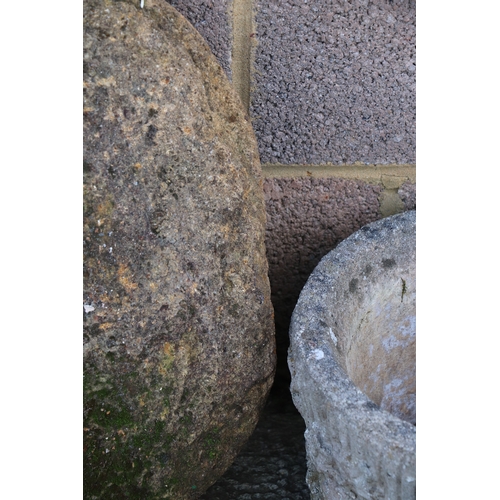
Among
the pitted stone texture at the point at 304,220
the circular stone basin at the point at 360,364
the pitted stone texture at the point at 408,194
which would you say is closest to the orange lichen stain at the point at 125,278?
the circular stone basin at the point at 360,364

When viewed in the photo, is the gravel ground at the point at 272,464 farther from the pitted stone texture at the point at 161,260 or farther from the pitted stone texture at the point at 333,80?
the pitted stone texture at the point at 333,80

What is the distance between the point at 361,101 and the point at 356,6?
0.19 meters

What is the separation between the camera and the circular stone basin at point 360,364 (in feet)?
2.65

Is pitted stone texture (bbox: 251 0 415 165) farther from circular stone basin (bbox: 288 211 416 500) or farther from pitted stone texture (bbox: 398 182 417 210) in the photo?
circular stone basin (bbox: 288 211 416 500)

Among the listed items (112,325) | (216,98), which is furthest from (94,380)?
(216,98)

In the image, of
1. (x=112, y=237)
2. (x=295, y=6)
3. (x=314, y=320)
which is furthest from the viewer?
(x=295, y=6)

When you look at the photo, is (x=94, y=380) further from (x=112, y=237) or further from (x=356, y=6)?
(x=356, y=6)

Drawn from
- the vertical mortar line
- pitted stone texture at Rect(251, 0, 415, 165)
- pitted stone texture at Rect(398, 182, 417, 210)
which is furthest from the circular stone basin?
the vertical mortar line

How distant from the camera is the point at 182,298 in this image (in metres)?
0.98

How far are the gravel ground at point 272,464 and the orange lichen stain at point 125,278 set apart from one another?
0.50 meters

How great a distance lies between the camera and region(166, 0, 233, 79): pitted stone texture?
1.21 metres

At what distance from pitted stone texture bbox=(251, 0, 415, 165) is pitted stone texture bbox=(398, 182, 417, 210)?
97 millimetres

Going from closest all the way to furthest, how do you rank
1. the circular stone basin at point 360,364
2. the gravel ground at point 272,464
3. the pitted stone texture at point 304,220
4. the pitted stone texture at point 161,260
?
the circular stone basin at point 360,364
the pitted stone texture at point 161,260
the gravel ground at point 272,464
the pitted stone texture at point 304,220

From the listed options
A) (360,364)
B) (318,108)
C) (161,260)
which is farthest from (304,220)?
(161,260)
